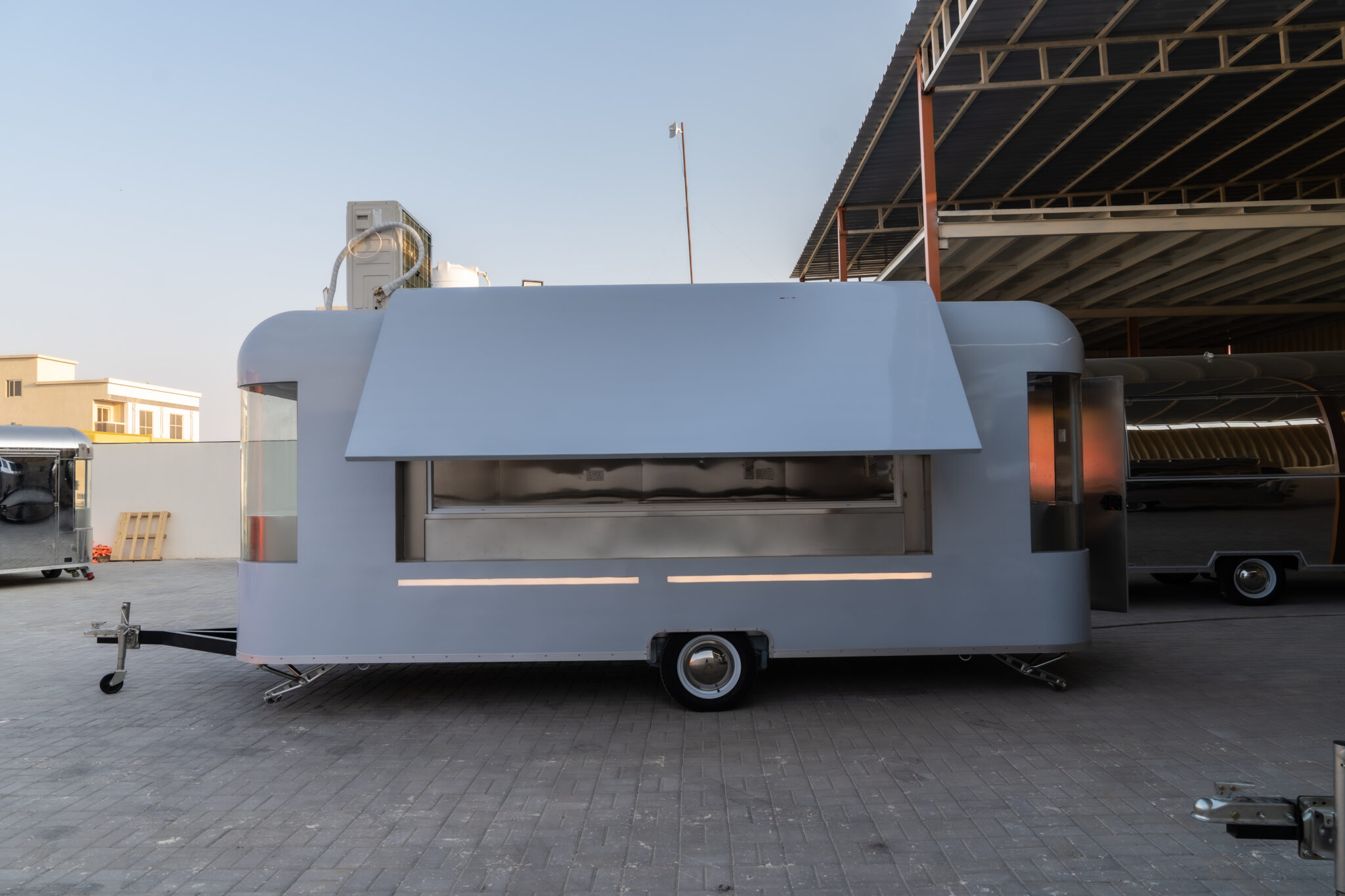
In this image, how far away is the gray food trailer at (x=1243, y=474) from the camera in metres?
9.49

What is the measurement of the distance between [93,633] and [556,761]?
161 inches

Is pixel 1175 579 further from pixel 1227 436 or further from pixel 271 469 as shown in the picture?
pixel 271 469

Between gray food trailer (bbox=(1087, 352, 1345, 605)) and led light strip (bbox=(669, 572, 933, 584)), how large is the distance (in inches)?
214

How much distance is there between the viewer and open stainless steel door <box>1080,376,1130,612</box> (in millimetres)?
6574

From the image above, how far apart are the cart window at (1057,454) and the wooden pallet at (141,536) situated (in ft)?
55.1

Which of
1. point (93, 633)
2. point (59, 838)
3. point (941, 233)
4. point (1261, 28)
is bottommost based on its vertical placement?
point (59, 838)

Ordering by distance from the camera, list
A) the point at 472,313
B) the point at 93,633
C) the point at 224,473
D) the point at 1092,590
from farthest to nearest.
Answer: the point at 224,473 < the point at 1092,590 < the point at 93,633 < the point at 472,313

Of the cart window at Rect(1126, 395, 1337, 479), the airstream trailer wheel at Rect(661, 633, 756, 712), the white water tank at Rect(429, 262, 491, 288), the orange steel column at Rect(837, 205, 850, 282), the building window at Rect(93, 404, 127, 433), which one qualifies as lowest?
the airstream trailer wheel at Rect(661, 633, 756, 712)

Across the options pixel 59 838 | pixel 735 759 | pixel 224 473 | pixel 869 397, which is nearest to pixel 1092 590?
pixel 869 397

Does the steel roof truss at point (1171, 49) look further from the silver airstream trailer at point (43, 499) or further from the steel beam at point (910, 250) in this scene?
the silver airstream trailer at point (43, 499)

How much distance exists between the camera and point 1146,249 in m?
12.8

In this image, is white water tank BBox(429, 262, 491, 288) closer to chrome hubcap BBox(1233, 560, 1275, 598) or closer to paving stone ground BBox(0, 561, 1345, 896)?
paving stone ground BBox(0, 561, 1345, 896)

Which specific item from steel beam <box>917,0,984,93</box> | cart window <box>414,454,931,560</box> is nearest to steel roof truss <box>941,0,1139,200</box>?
steel beam <box>917,0,984,93</box>

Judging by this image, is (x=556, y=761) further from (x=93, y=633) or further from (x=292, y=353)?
(x=93, y=633)
